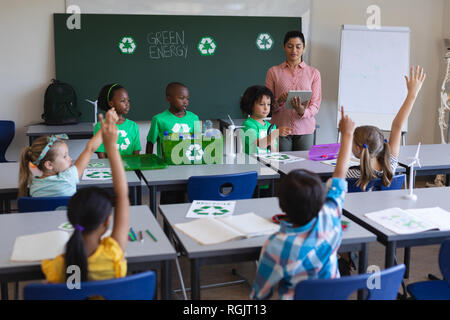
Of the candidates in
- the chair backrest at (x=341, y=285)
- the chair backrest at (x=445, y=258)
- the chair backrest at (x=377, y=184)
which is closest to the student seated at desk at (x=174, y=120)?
the chair backrest at (x=377, y=184)

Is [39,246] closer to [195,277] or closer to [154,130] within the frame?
[195,277]

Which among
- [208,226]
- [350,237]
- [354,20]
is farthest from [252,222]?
[354,20]

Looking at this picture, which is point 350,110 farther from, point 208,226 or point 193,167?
point 208,226

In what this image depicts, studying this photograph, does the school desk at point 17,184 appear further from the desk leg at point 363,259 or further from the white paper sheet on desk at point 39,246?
the desk leg at point 363,259

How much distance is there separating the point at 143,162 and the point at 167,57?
7.84ft

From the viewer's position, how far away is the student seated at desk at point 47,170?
268 cm

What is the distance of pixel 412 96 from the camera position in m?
3.19

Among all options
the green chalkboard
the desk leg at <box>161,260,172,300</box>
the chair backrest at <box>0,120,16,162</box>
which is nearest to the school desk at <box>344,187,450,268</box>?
the desk leg at <box>161,260,172,300</box>

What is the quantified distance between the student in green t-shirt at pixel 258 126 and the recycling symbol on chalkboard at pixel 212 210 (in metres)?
1.44

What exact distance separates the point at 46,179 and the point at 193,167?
42.6 inches

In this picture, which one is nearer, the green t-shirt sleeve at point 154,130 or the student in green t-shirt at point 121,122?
the student in green t-shirt at point 121,122

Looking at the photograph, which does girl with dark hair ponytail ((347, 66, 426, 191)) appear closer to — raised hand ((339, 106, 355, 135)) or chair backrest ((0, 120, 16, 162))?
raised hand ((339, 106, 355, 135))

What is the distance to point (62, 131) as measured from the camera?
508 centimetres
